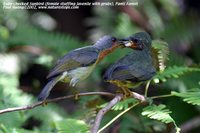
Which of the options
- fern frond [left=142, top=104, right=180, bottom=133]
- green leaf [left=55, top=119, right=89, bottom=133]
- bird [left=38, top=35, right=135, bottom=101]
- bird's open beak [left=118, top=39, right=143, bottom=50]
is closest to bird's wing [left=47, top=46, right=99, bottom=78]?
bird [left=38, top=35, right=135, bottom=101]

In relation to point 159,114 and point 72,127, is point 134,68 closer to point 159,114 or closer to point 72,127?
point 159,114

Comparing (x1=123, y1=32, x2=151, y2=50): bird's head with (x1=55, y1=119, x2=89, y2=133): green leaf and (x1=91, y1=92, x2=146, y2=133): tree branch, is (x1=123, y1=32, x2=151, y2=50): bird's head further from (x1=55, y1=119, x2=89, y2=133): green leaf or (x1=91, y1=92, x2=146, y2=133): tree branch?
(x1=55, y1=119, x2=89, y2=133): green leaf

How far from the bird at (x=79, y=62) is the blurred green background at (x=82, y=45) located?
338mm

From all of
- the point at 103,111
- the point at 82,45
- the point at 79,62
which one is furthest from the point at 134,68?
the point at 82,45

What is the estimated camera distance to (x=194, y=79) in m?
3.43

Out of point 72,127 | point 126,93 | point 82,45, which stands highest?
point 82,45

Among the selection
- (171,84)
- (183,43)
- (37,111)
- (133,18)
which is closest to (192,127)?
(171,84)

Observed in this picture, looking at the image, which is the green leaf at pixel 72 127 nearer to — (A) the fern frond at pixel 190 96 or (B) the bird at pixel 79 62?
(B) the bird at pixel 79 62

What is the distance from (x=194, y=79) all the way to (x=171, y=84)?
0.25 m

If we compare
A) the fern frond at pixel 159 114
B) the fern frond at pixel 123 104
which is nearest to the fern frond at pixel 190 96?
the fern frond at pixel 159 114

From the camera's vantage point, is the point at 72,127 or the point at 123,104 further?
the point at 123,104

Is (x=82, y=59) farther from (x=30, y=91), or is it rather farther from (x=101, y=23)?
(x=101, y=23)

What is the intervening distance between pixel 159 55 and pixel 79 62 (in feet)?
1.30

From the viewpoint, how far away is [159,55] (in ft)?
7.29
